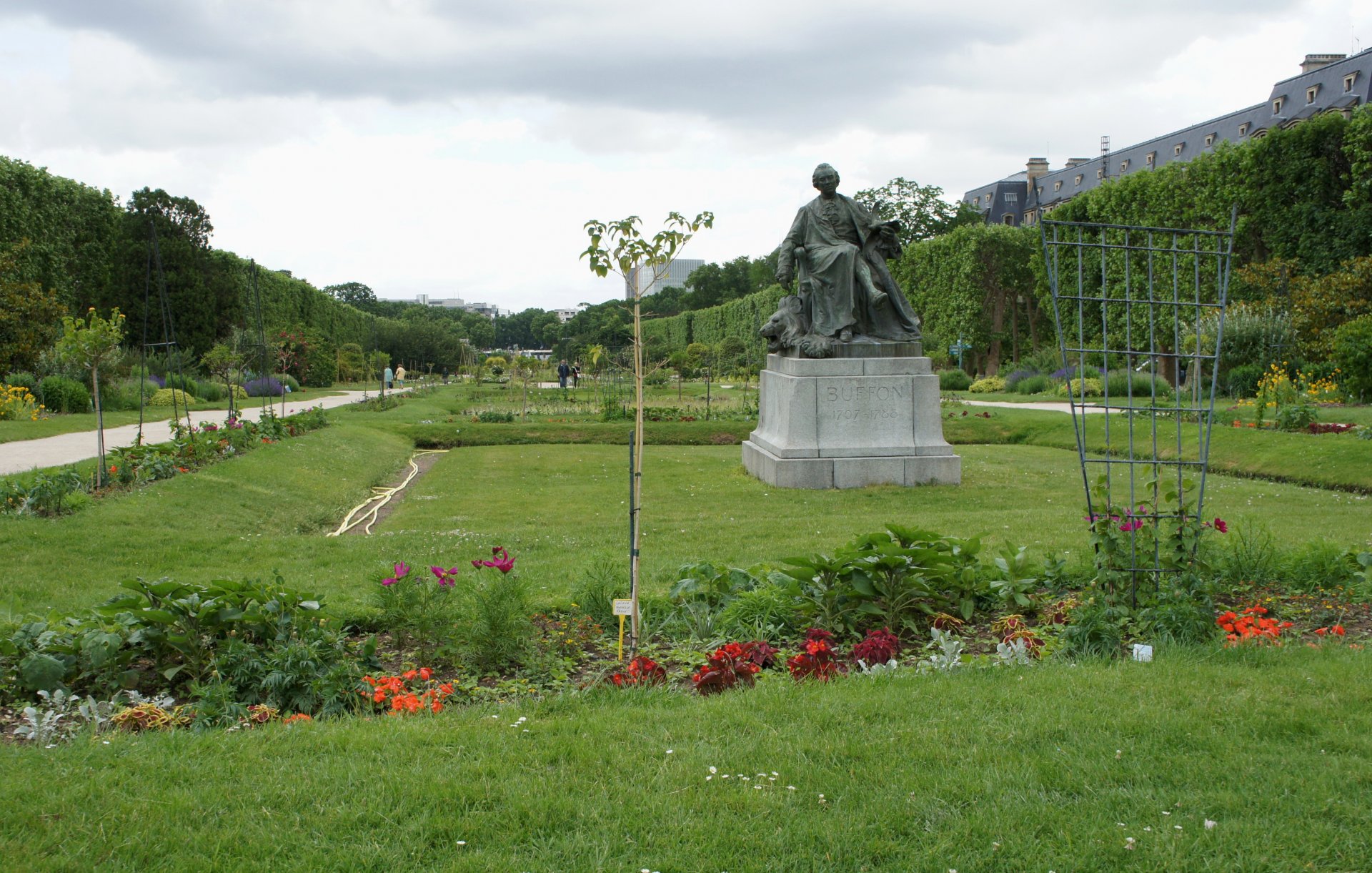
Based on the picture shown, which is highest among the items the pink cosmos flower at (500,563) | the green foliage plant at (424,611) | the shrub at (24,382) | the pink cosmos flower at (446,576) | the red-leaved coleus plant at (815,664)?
the shrub at (24,382)

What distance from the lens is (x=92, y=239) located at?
81.6 ft

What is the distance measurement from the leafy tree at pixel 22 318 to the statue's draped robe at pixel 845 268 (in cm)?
1654

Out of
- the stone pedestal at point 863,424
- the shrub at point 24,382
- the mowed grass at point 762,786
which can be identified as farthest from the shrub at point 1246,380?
the shrub at point 24,382

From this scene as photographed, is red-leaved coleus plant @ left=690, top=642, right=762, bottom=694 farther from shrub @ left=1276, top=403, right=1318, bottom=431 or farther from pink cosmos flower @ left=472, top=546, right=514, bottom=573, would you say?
shrub @ left=1276, top=403, right=1318, bottom=431

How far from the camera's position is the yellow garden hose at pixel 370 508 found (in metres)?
9.52

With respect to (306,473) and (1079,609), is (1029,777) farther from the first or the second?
Answer: (306,473)

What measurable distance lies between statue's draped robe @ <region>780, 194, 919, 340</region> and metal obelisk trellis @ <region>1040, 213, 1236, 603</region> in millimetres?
2005

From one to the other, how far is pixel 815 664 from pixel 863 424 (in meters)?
7.76

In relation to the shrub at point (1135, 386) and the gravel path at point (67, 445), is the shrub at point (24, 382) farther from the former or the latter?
the shrub at point (1135, 386)

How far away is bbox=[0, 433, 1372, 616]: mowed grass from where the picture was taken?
A: 6.47 meters

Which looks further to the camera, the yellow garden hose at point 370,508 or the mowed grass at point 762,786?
the yellow garden hose at point 370,508

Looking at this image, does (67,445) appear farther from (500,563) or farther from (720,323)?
(720,323)

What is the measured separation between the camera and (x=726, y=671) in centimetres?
384

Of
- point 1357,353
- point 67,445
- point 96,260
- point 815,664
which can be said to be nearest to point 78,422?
point 67,445
